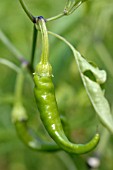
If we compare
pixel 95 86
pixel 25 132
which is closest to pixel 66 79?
pixel 25 132

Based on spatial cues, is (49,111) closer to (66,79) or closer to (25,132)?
(25,132)

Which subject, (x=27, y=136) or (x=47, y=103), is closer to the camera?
(x=47, y=103)

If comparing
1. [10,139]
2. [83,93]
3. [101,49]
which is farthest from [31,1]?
[10,139]

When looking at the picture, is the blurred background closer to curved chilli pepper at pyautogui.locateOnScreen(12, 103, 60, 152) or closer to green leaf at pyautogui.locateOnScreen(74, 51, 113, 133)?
curved chilli pepper at pyautogui.locateOnScreen(12, 103, 60, 152)

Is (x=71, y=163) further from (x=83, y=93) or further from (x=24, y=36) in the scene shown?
(x=24, y=36)

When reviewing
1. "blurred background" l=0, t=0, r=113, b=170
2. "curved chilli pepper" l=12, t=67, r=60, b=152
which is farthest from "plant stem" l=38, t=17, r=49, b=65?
"blurred background" l=0, t=0, r=113, b=170
